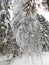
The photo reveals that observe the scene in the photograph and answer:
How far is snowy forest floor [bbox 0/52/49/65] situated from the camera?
1514 millimetres

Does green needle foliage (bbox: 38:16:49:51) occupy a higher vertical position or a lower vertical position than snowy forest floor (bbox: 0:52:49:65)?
higher

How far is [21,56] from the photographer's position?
1507 mm

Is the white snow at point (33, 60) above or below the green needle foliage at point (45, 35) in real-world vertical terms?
below

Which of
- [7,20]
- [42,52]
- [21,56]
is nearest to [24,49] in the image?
[21,56]

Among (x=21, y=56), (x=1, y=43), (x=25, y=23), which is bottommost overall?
(x=21, y=56)

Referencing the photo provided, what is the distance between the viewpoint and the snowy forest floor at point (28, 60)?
1.51 metres

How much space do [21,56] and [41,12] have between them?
0.48 metres

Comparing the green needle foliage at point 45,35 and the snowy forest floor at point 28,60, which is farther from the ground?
the green needle foliage at point 45,35

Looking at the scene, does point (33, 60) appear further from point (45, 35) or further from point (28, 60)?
point (45, 35)

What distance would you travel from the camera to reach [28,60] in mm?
1542

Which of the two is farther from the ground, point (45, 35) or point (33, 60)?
point (45, 35)

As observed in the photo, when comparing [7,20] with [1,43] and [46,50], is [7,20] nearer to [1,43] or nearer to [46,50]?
[1,43]

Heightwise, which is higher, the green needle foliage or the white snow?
the green needle foliage

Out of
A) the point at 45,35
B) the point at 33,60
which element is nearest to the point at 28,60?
the point at 33,60
